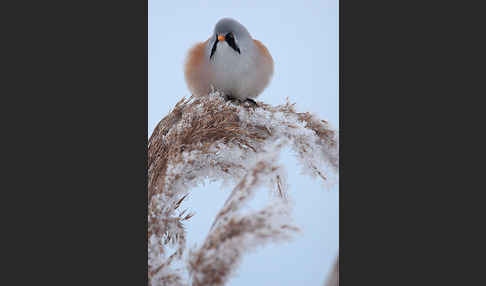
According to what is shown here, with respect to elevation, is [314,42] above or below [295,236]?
above

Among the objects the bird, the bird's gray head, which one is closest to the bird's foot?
the bird

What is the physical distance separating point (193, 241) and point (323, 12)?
1.52m

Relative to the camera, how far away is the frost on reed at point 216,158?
9.61 feet

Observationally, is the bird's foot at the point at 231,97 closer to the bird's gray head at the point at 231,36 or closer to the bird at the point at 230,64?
the bird at the point at 230,64

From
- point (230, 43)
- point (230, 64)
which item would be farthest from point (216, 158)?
point (230, 43)

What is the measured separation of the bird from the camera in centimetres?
299

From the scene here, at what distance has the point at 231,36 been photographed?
9.80ft

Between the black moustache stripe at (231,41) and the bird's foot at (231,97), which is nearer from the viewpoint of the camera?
the black moustache stripe at (231,41)

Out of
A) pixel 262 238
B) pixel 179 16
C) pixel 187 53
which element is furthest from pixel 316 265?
pixel 179 16

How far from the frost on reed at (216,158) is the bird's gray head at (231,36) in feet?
0.96

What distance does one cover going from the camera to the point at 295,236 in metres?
2.91

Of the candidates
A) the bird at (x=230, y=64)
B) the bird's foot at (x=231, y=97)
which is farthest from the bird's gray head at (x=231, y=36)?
the bird's foot at (x=231, y=97)

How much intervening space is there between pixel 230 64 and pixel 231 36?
16 centimetres
